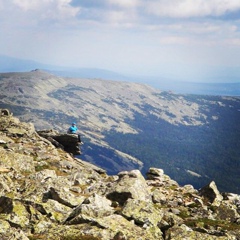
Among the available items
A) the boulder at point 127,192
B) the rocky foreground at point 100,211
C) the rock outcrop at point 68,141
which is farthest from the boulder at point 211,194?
the rock outcrop at point 68,141

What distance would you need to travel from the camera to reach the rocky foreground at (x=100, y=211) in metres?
16.9

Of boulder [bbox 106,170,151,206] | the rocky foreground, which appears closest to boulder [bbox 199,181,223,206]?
the rocky foreground

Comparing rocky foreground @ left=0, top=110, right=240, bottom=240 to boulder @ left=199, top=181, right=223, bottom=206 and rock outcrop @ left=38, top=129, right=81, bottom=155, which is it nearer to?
boulder @ left=199, top=181, right=223, bottom=206

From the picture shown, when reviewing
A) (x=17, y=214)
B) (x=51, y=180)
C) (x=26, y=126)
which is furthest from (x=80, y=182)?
(x=26, y=126)

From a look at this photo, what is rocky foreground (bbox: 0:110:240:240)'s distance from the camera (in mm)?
16859

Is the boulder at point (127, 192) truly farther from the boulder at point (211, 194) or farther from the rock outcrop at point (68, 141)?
the rock outcrop at point (68, 141)

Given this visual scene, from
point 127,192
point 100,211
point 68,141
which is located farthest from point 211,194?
point 68,141

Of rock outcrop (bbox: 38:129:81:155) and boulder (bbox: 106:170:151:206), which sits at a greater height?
boulder (bbox: 106:170:151:206)

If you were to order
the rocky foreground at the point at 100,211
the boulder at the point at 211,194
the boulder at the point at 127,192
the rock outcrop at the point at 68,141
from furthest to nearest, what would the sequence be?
the rock outcrop at the point at 68,141 → the boulder at the point at 211,194 → the boulder at the point at 127,192 → the rocky foreground at the point at 100,211

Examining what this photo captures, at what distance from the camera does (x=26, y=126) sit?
6581 cm

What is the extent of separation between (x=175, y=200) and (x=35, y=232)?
19.8 meters

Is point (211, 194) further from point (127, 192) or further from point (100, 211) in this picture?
point (100, 211)

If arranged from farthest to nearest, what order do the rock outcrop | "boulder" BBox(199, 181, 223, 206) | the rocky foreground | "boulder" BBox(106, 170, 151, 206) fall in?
1. the rock outcrop
2. "boulder" BBox(199, 181, 223, 206)
3. "boulder" BBox(106, 170, 151, 206)
4. the rocky foreground

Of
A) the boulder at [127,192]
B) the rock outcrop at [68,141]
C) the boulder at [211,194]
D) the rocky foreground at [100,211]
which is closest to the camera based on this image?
the rocky foreground at [100,211]
